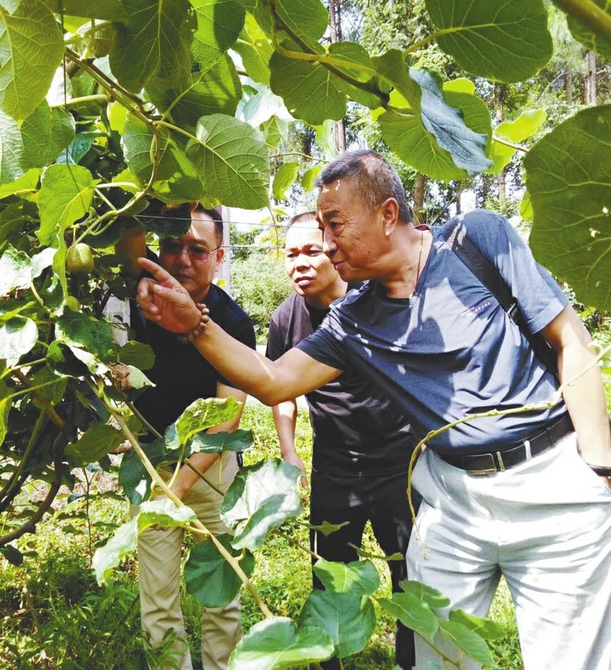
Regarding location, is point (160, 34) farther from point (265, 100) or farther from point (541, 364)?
point (541, 364)

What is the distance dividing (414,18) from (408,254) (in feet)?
38.6

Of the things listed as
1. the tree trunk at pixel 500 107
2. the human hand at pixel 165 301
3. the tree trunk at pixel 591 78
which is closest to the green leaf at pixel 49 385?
the human hand at pixel 165 301

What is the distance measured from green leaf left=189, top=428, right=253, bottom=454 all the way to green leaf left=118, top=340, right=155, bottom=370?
0.17 m

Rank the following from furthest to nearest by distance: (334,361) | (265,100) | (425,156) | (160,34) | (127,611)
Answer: (127,611)
(334,361)
(265,100)
(425,156)
(160,34)

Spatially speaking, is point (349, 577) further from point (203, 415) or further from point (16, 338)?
point (16, 338)

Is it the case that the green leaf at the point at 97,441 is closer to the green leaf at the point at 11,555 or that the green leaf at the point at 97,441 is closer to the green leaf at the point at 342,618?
the green leaf at the point at 342,618

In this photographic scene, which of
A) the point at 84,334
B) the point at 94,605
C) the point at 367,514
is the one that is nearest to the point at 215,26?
the point at 84,334

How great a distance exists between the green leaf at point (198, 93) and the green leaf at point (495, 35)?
0.27 meters

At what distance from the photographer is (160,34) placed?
379 mm

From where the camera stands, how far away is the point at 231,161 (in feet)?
1.98

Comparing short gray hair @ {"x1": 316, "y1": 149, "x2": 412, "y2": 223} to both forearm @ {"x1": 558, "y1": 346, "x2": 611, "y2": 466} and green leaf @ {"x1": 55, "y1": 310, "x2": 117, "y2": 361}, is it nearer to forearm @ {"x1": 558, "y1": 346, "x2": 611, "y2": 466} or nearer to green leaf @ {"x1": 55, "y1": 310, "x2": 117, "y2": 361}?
forearm @ {"x1": 558, "y1": 346, "x2": 611, "y2": 466}

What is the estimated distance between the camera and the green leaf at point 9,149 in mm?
373

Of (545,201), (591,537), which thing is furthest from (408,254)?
(545,201)

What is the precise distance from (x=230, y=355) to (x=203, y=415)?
28.2 inches
